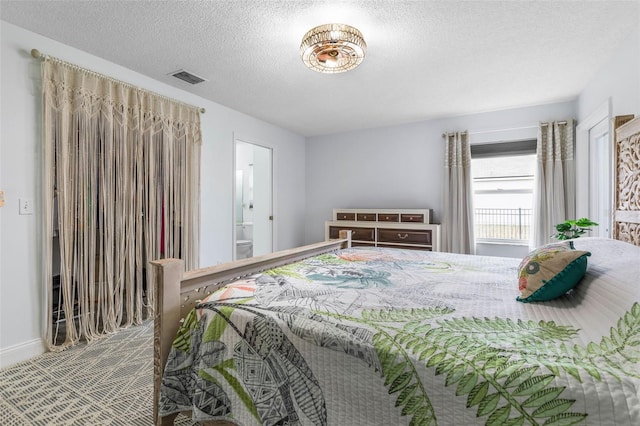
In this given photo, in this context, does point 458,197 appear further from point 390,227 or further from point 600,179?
point 600,179

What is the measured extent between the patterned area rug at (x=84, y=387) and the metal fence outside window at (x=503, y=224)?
424cm

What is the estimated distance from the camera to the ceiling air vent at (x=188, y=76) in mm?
2986

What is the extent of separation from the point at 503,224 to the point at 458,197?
73 cm

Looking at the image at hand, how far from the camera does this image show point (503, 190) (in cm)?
430

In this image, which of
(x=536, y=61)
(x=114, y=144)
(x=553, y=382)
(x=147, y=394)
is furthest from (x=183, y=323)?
(x=536, y=61)

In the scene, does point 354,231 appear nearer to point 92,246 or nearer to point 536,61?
point 536,61

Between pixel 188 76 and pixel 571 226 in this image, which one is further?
pixel 188 76

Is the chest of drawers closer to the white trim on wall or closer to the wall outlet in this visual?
the white trim on wall

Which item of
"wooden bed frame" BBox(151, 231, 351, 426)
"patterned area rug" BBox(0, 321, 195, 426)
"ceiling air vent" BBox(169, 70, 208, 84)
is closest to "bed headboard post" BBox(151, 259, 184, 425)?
"wooden bed frame" BBox(151, 231, 351, 426)

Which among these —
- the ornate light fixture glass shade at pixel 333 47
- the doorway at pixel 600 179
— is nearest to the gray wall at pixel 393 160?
the doorway at pixel 600 179

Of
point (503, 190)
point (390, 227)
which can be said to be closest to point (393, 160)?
point (390, 227)

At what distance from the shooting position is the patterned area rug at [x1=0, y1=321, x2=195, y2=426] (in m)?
1.66

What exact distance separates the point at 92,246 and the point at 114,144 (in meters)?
0.93

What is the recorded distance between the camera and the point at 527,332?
1048 mm
